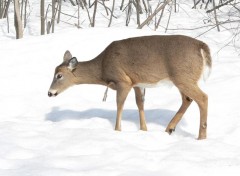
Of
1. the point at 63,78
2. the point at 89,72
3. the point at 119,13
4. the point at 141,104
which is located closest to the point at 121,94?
the point at 141,104

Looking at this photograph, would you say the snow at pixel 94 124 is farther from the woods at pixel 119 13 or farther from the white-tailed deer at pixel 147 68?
the woods at pixel 119 13

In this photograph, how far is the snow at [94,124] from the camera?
4488 mm

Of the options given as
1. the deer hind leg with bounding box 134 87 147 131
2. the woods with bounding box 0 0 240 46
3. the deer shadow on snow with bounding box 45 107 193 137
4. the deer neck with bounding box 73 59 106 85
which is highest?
the deer neck with bounding box 73 59 106 85

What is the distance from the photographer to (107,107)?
299 inches

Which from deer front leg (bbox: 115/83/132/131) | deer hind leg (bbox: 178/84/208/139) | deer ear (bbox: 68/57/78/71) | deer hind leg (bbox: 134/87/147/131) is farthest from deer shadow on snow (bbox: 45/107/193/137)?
deer ear (bbox: 68/57/78/71)

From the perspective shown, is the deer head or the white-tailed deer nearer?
the white-tailed deer

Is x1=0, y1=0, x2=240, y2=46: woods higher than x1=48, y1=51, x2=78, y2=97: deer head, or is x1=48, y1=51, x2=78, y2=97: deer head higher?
x1=48, y1=51, x2=78, y2=97: deer head

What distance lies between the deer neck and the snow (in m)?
0.57

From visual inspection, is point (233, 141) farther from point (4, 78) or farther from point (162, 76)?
point (4, 78)

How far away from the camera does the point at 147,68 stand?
610 centimetres

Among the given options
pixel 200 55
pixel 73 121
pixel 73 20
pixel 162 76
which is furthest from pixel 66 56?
pixel 73 20

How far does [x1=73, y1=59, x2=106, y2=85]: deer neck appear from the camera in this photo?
6.57 meters

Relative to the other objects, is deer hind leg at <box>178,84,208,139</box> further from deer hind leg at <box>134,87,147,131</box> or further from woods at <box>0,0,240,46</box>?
woods at <box>0,0,240,46</box>

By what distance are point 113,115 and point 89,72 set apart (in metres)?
0.92
